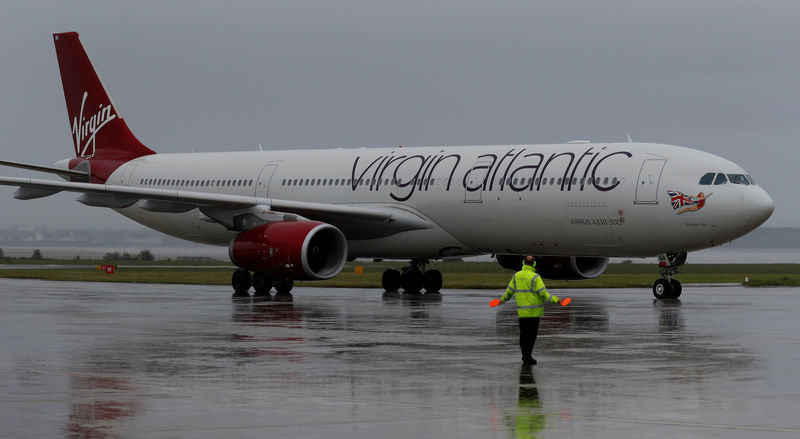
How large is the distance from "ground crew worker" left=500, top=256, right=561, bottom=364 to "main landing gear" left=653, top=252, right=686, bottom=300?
1316 centimetres

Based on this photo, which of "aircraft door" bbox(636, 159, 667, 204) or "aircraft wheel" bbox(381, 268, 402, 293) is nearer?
"aircraft door" bbox(636, 159, 667, 204)

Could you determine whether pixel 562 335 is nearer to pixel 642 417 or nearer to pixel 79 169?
pixel 642 417

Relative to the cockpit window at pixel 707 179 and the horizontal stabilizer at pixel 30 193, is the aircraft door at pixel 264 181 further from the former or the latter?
the cockpit window at pixel 707 179

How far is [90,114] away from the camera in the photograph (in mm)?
37875

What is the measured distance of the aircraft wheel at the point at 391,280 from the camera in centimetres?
3209

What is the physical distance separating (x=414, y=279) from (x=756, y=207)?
32.4ft

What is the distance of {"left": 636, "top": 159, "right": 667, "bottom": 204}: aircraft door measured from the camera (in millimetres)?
25891

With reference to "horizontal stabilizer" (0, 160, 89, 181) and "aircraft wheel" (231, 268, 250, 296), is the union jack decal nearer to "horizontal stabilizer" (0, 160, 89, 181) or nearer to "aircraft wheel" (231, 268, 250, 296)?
"aircraft wheel" (231, 268, 250, 296)

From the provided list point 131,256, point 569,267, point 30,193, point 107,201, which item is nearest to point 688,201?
point 569,267

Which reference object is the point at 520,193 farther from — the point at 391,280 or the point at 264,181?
the point at 264,181

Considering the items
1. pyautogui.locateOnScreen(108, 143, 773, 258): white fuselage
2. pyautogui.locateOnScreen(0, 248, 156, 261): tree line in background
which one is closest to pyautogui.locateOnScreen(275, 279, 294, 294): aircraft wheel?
pyautogui.locateOnScreen(108, 143, 773, 258): white fuselage

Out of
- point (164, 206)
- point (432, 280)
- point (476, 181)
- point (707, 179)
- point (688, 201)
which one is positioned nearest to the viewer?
point (688, 201)

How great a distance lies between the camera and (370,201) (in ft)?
101

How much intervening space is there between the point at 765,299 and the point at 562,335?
1181 cm
